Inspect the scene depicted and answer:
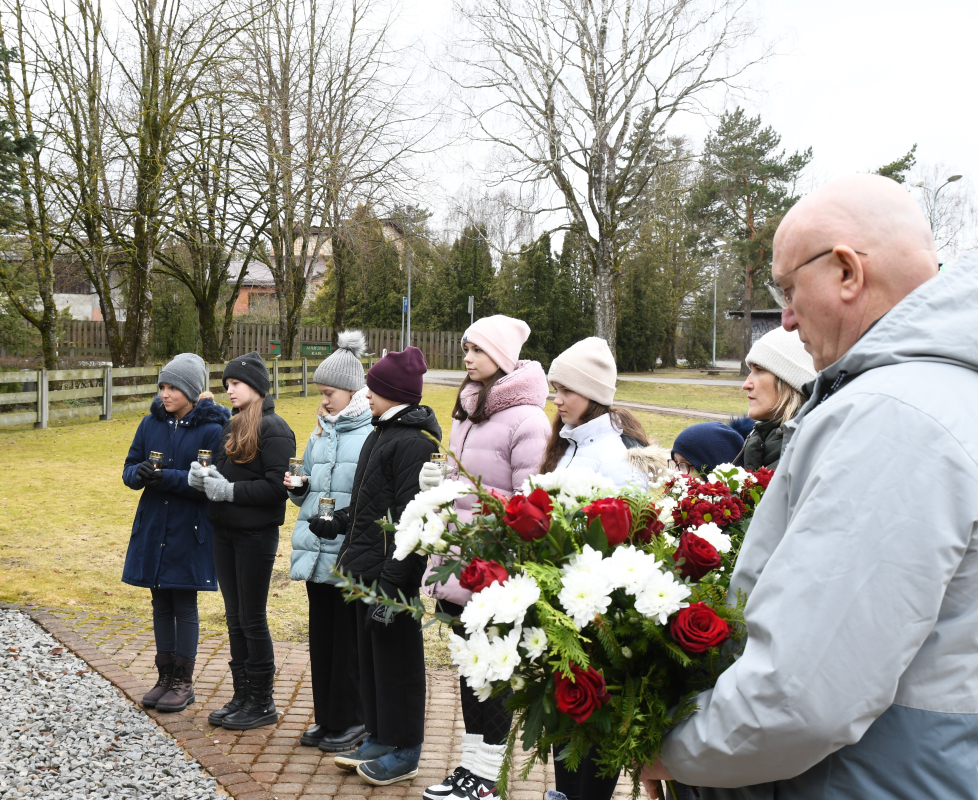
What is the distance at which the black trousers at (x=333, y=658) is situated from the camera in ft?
A: 14.7

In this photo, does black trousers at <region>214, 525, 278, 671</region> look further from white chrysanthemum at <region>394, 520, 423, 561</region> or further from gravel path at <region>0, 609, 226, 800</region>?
white chrysanthemum at <region>394, 520, 423, 561</region>

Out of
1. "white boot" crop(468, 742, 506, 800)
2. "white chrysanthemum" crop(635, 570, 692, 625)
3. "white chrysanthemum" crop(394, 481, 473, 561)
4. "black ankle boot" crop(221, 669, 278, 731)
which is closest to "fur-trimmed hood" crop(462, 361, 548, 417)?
"white boot" crop(468, 742, 506, 800)

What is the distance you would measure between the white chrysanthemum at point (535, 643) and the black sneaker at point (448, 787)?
2.57 meters

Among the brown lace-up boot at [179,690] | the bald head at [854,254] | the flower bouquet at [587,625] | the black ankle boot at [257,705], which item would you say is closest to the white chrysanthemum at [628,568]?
the flower bouquet at [587,625]

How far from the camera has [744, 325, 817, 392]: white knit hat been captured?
362cm

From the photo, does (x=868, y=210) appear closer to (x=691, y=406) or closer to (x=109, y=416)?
(x=109, y=416)

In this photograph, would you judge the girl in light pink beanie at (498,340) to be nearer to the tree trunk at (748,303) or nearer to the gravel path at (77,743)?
the gravel path at (77,743)

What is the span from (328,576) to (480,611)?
115 inches

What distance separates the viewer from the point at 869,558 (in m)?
1.28

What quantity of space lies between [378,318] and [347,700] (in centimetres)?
4542

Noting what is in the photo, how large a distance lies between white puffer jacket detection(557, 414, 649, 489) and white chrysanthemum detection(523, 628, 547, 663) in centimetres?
216

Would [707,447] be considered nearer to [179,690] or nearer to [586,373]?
[586,373]

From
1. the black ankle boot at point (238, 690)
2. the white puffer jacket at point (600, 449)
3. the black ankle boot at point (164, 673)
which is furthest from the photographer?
the black ankle boot at point (164, 673)

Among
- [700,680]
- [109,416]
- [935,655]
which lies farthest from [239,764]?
[109,416]
